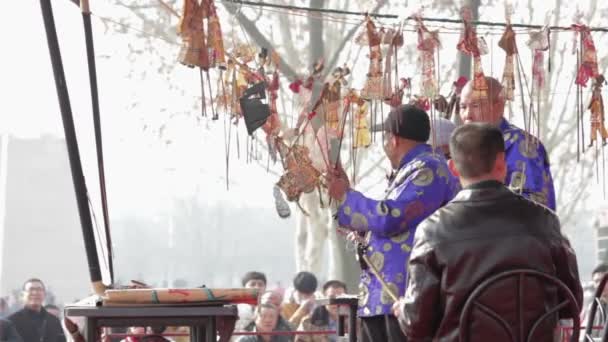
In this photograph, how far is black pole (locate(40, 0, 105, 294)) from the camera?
4.15 metres

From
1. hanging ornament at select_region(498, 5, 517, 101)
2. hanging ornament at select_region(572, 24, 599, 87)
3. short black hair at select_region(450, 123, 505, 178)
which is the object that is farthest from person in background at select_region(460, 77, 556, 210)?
short black hair at select_region(450, 123, 505, 178)

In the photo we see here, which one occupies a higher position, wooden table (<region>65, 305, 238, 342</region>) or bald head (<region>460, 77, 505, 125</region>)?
bald head (<region>460, 77, 505, 125</region>)

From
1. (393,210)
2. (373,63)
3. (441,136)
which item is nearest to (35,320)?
(373,63)

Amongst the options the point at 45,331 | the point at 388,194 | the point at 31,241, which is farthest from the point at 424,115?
the point at 31,241

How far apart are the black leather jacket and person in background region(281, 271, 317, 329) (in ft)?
20.2

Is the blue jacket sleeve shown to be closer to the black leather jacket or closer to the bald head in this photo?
the bald head

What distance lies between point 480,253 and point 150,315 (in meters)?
1.09

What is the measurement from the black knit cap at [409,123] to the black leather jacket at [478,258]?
1.04 meters

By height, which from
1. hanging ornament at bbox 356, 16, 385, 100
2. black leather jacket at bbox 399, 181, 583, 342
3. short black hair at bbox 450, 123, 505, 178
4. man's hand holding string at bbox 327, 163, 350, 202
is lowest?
black leather jacket at bbox 399, 181, 583, 342

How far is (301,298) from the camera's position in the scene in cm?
1016

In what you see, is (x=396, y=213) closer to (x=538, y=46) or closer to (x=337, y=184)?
(x=337, y=184)

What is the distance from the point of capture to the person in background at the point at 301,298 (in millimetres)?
9734

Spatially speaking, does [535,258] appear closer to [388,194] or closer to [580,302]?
[580,302]

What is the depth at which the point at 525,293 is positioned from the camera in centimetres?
345
